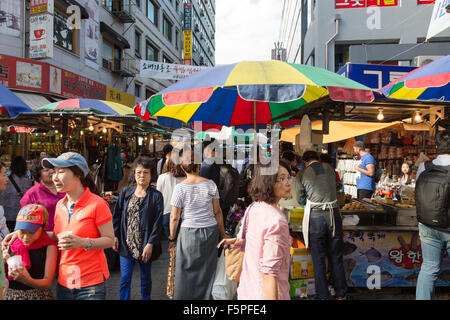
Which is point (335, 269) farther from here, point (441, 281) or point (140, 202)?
point (140, 202)

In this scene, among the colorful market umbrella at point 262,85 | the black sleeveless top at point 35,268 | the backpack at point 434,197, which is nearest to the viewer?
the black sleeveless top at point 35,268

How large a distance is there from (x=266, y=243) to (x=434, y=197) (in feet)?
8.25

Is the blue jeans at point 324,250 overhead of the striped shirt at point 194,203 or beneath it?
beneath

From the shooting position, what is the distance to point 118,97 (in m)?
18.4

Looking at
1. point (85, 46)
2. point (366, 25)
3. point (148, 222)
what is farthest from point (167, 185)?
point (85, 46)

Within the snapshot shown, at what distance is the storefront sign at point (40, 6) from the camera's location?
11289mm

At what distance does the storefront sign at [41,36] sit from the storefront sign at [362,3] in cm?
1200

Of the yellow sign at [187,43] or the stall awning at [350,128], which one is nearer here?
the stall awning at [350,128]

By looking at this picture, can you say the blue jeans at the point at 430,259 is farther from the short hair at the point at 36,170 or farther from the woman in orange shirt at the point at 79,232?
A: the short hair at the point at 36,170

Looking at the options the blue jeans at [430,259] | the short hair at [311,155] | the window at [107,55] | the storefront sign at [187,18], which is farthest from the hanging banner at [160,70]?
the storefront sign at [187,18]

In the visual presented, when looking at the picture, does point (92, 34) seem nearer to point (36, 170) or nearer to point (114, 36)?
point (114, 36)

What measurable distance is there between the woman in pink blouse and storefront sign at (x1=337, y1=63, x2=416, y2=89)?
736cm
